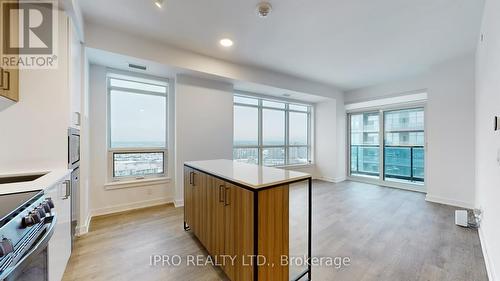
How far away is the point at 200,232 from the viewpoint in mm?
2254

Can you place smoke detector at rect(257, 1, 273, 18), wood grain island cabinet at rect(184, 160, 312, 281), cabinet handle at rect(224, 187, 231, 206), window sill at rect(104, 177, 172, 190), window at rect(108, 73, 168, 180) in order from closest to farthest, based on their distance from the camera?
1. wood grain island cabinet at rect(184, 160, 312, 281)
2. cabinet handle at rect(224, 187, 231, 206)
3. smoke detector at rect(257, 1, 273, 18)
4. window sill at rect(104, 177, 172, 190)
5. window at rect(108, 73, 168, 180)

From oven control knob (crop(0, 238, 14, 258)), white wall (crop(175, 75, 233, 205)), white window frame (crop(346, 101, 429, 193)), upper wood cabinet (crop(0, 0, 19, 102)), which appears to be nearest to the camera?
oven control knob (crop(0, 238, 14, 258))

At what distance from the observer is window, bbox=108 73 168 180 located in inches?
142

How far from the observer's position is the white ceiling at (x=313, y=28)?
2.31 meters

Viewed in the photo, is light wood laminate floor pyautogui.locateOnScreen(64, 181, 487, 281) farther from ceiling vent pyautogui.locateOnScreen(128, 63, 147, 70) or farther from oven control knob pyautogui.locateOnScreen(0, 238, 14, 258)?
ceiling vent pyautogui.locateOnScreen(128, 63, 147, 70)

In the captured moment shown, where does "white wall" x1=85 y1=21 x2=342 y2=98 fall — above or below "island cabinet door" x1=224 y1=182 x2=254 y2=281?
above

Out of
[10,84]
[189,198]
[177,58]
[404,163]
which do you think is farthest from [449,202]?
[10,84]

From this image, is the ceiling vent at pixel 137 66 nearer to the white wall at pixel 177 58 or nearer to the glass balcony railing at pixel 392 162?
the white wall at pixel 177 58

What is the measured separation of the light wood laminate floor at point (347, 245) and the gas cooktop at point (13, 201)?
1137 mm

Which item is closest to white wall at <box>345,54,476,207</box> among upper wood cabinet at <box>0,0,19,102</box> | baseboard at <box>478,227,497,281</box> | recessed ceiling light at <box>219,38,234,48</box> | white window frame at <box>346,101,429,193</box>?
white window frame at <box>346,101,429,193</box>

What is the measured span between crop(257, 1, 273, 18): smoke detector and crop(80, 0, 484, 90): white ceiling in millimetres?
69

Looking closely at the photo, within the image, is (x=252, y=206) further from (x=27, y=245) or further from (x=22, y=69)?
(x=22, y=69)

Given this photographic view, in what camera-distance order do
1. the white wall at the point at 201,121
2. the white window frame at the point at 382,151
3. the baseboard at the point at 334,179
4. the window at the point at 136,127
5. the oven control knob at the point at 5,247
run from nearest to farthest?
the oven control knob at the point at 5,247
the window at the point at 136,127
the white wall at the point at 201,121
the white window frame at the point at 382,151
the baseboard at the point at 334,179

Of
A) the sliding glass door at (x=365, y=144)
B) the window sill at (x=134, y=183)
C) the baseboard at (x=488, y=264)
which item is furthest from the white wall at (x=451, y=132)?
the window sill at (x=134, y=183)
